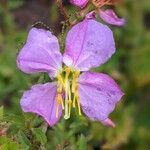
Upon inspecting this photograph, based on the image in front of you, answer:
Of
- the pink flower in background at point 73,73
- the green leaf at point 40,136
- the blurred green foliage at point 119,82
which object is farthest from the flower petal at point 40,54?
the blurred green foliage at point 119,82

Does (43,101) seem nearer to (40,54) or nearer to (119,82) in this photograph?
(40,54)

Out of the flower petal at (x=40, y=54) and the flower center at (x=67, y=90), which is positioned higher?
the flower petal at (x=40, y=54)

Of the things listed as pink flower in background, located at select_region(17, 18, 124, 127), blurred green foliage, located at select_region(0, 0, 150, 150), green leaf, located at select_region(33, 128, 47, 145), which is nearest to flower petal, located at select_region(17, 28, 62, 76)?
pink flower in background, located at select_region(17, 18, 124, 127)

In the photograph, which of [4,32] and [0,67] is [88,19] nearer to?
[0,67]

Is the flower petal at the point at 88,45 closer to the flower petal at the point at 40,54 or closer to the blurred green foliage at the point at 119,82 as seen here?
the flower petal at the point at 40,54

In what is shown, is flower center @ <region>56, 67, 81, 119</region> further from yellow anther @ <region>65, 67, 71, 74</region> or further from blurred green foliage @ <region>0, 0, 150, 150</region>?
blurred green foliage @ <region>0, 0, 150, 150</region>

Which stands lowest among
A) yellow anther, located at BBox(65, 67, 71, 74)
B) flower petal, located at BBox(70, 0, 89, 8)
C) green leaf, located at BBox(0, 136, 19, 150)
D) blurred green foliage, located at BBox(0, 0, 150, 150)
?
blurred green foliage, located at BBox(0, 0, 150, 150)

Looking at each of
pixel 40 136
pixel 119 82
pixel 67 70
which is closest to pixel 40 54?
pixel 67 70
